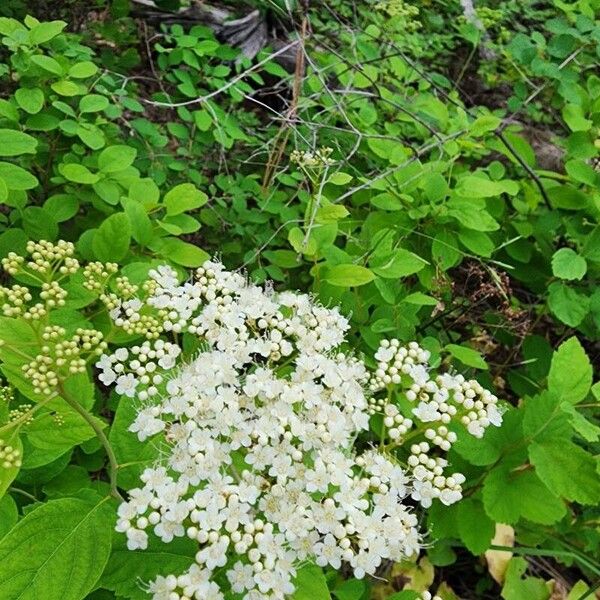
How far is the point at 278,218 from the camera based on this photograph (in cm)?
245

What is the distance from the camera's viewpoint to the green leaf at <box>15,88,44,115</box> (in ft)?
6.38

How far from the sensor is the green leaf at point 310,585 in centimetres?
137

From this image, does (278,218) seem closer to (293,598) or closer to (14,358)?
(14,358)

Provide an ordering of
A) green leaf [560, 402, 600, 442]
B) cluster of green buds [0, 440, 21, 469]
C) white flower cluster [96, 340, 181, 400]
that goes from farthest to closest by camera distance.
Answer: green leaf [560, 402, 600, 442]
white flower cluster [96, 340, 181, 400]
cluster of green buds [0, 440, 21, 469]

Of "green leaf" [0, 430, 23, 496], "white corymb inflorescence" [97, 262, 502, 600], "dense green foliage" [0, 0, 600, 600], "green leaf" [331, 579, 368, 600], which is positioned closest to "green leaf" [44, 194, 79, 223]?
"dense green foliage" [0, 0, 600, 600]

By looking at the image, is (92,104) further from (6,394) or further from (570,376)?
(570,376)

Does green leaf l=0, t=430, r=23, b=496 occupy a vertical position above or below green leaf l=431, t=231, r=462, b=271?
above

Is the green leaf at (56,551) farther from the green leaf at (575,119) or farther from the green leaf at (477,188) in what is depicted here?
the green leaf at (575,119)

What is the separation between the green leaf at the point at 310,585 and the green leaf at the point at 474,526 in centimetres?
57

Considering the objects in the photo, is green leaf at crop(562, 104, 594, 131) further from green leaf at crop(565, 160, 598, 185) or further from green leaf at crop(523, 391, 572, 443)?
green leaf at crop(523, 391, 572, 443)

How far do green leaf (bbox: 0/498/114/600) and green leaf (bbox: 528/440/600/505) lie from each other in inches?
42.6

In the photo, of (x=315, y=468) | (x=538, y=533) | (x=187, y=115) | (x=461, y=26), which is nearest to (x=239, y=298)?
(x=315, y=468)

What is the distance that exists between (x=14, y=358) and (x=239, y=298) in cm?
52

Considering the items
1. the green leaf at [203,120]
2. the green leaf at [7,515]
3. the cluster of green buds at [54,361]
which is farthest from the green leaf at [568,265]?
the green leaf at [7,515]
